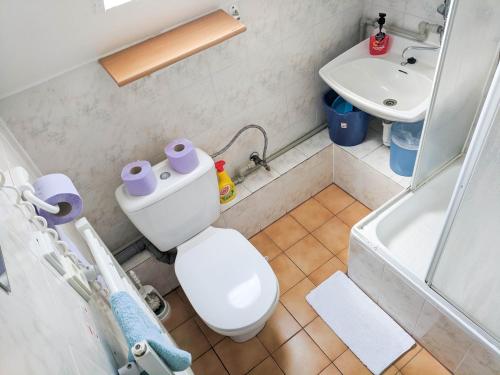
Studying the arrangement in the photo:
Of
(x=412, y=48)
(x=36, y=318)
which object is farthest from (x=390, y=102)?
(x=36, y=318)

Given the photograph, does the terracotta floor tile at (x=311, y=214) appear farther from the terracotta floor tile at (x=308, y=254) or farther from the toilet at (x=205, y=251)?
the toilet at (x=205, y=251)

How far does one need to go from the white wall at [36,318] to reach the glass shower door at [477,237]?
986 millimetres

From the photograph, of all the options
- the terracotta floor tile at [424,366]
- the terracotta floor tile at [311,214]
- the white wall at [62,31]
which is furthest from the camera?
the terracotta floor tile at [311,214]

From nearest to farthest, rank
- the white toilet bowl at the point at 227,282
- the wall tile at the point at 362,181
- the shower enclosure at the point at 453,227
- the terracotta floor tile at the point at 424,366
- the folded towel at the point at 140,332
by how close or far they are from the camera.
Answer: the folded towel at the point at 140,332 < the shower enclosure at the point at 453,227 < the white toilet bowl at the point at 227,282 < the terracotta floor tile at the point at 424,366 < the wall tile at the point at 362,181

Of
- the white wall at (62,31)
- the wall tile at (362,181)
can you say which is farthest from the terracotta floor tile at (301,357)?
the white wall at (62,31)

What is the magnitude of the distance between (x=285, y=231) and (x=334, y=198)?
409 millimetres

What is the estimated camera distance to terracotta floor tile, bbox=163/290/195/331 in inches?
81.3

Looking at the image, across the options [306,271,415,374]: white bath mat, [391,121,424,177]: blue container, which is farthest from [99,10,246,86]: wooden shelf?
[306,271,415,374]: white bath mat

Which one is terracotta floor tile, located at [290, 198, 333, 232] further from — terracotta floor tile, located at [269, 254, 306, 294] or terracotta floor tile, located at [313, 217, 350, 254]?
terracotta floor tile, located at [269, 254, 306, 294]

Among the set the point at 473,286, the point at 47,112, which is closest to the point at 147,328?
the point at 47,112

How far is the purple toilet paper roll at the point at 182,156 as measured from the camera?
5.46 feet

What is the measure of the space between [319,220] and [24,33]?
1.81m

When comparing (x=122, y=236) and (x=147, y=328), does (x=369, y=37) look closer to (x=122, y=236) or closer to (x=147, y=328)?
(x=122, y=236)

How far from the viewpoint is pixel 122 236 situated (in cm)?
197
